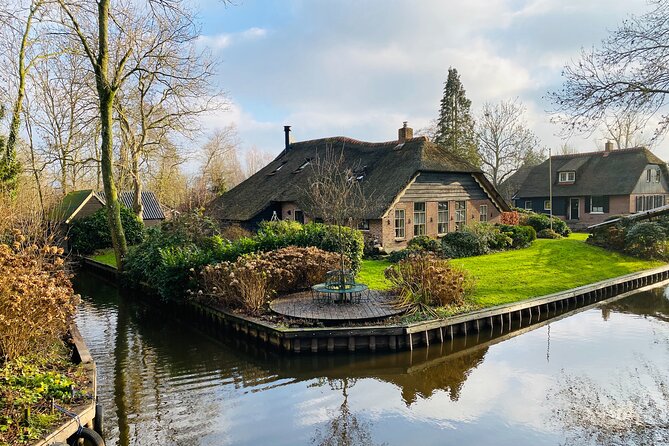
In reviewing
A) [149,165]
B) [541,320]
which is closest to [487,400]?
[541,320]

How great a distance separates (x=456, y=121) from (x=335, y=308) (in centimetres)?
3050

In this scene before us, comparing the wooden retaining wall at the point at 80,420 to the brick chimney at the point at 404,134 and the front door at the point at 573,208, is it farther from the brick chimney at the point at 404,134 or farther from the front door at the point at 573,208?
the front door at the point at 573,208

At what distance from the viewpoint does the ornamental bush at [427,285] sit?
12.0 metres

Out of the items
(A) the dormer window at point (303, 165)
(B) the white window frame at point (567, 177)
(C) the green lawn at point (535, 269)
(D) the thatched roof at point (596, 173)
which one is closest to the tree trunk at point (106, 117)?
(C) the green lawn at point (535, 269)

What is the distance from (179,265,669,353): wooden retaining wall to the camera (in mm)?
10562

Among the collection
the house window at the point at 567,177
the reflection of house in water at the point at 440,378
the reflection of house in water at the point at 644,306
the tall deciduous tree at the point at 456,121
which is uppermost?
the tall deciduous tree at the point at 456,121

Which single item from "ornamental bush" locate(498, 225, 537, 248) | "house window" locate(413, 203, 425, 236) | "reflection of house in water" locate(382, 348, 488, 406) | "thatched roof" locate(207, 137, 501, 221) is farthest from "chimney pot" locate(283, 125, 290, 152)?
"reflection of house in water" locate(382, 348, 488, 406)

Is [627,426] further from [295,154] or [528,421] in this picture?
[295,154]

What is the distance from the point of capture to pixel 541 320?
44.7ft

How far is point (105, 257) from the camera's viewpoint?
1017 inches

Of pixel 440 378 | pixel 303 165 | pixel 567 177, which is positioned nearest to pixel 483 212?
pixel 303 165

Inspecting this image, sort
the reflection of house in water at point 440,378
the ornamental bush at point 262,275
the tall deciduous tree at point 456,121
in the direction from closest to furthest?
the reflection of house in water at point 440,378 < the ornamental bush at point 262,275 < the tall deciduous tree at point 456,121

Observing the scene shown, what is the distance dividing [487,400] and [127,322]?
35.1 ft

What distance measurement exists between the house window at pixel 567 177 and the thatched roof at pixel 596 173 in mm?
267
